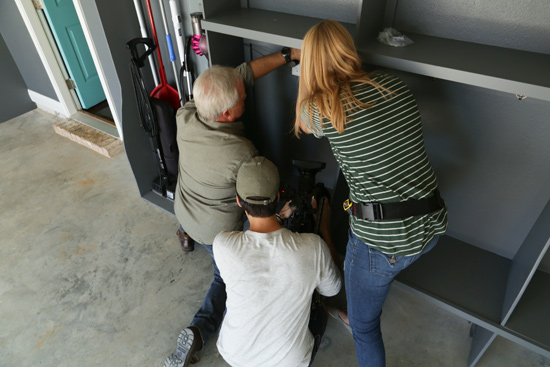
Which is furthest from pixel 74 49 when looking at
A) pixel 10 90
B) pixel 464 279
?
pixel 464 279

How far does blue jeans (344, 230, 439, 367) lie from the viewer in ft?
4.96

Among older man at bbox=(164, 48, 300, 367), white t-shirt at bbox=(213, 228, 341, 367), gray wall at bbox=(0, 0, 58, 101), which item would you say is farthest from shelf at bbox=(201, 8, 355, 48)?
gray wall at bbox=(0, 0, 58, 101)

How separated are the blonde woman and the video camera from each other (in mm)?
338

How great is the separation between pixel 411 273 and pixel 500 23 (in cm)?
125

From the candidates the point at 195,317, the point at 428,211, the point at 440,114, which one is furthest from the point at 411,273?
the point at 195,317

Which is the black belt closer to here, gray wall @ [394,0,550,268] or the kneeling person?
the kneeling person

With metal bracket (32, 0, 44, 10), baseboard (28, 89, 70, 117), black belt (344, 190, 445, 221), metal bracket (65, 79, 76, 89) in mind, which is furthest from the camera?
baseboard (28, 89, 70, 117)

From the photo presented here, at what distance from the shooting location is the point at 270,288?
1423mm

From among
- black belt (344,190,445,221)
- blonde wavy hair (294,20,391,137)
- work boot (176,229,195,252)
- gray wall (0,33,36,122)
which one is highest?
blonde wavy hair (294,20,391,137)

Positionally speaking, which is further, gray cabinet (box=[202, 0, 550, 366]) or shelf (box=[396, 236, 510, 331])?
shelf (box=[396, 236, 510, 331])

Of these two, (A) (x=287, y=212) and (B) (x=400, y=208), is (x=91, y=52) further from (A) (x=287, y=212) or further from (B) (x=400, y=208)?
(B) (x=400, y=208)

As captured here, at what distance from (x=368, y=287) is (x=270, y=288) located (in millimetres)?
447

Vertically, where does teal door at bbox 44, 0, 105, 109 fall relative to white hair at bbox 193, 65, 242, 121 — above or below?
below

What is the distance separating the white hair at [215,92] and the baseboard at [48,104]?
10.1 ft
